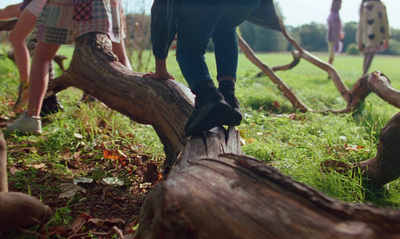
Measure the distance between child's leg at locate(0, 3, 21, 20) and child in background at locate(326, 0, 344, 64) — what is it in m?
8.59

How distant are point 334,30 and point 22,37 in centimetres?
899

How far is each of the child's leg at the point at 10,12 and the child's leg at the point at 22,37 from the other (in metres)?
0.47

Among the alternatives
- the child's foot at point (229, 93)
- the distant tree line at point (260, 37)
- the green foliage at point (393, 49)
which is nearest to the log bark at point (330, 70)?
the distant tree line at point (260, 37)

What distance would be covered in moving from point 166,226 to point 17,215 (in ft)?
2.41

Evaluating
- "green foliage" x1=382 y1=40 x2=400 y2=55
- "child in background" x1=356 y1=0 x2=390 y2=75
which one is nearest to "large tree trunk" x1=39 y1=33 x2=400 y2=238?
"child in background" x1=356 y1=0 x2=390 y2=75

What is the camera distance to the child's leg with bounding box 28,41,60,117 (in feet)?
10.3

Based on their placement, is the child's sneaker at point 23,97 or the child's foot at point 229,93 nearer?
the child's foot at point 229,93

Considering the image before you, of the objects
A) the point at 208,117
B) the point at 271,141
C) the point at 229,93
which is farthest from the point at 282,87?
the point at 208,117

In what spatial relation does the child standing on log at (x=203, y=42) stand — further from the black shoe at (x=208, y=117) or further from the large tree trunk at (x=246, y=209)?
the large tree trunk at (x=246, y=209)

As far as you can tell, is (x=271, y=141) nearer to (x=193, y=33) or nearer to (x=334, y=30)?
(x=193, y=33)

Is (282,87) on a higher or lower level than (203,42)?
lower

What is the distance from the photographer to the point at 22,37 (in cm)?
396

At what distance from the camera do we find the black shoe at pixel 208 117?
1.83 metres

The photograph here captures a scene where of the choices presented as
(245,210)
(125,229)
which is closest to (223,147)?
(125,229)
